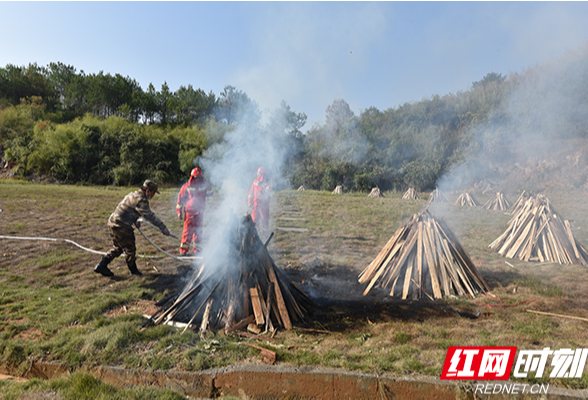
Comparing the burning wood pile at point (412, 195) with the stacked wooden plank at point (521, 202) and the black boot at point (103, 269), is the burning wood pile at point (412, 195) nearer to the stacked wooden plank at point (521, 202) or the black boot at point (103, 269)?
the stacked wooden plank at point (521, 202)

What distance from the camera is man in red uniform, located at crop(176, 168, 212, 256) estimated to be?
6.75 meters

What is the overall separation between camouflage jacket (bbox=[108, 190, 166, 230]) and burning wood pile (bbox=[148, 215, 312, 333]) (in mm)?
1880

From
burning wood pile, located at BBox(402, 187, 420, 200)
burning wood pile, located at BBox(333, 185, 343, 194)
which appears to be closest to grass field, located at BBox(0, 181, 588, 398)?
burning wood pile, located at BBox(402, 187, 420, 200)

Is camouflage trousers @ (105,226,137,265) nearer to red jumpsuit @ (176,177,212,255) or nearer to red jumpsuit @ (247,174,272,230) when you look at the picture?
red jumpsuit @ (176,177,212,255)

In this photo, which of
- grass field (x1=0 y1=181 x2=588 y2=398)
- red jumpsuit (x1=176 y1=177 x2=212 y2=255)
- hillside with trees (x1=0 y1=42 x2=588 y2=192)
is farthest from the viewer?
hillside with trees (x1=0 y1=42 x2=588 y2=192)

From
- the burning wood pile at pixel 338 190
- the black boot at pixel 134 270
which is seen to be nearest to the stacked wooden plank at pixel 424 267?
the black boot at pixel 134 270

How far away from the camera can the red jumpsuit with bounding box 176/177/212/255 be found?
6742mm

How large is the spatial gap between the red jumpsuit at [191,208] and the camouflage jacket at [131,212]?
1.19 meters

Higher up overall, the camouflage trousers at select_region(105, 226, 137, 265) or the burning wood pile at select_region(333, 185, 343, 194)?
the burning wood pile at select_region(333, 185, 343, 194)

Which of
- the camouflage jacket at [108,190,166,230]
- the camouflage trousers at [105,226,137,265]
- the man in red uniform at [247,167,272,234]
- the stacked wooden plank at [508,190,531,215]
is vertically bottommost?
the camouflage trousers at [105,226,137,265]

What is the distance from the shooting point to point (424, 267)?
16.8 feet

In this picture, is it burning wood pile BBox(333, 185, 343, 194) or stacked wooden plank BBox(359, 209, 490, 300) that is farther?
burning wood pile BBox(333, 185, 343, 194)

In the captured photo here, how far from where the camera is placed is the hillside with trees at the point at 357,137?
18875 mm

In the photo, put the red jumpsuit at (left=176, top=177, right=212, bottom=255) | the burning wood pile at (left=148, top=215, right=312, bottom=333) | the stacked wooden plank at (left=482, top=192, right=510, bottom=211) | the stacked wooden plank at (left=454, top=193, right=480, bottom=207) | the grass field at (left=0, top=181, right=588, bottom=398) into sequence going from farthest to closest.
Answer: the stacked wooden plank at (left=454, top=193, right=480, bottom=207)
the stacked wooden plank at (left=482, top=192, right=510, bottom=211)
the red jumpsuit at (left=176, top=177, right=212, bottom=255)
the burning wood pile at (left=148, top=215, right=312, bottom=333)
the grass field at (left=0, top=181, right=588, bottom=398)
